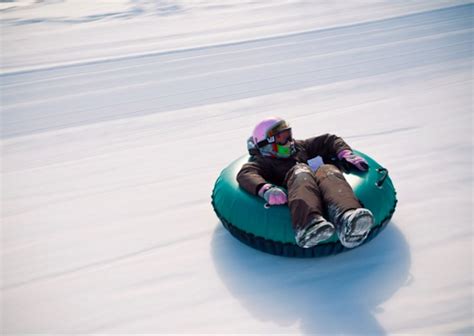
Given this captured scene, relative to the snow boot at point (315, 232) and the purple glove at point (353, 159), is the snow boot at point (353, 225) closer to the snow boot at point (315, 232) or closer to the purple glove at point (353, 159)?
the snow boot at point (315, 232)

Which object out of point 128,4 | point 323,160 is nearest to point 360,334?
point 323,160

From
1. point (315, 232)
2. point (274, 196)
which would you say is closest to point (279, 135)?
point (274, 196)

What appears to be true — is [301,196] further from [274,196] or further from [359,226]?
[359,226]

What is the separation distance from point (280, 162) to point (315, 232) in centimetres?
78

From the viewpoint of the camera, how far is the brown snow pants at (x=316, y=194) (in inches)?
99.5

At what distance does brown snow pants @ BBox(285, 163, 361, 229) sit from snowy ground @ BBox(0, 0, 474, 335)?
22.5 inches

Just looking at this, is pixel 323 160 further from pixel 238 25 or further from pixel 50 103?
pixel 238 25

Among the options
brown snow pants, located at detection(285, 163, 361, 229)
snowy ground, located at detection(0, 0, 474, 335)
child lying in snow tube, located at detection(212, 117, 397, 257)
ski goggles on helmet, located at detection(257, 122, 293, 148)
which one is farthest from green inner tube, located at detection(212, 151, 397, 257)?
ski goggles on helmet, located at detection(257, 122, 293, 148)

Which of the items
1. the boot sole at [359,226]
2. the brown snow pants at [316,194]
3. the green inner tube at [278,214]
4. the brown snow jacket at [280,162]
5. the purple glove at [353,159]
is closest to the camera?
the boot sole at [359,226]

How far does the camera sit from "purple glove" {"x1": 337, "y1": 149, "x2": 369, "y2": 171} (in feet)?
9.96

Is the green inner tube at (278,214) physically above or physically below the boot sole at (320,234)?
below

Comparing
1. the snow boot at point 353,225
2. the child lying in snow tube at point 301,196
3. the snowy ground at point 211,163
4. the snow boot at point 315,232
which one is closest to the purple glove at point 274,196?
the child lying in snow tube at point 301,196

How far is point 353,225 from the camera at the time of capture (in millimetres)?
2416

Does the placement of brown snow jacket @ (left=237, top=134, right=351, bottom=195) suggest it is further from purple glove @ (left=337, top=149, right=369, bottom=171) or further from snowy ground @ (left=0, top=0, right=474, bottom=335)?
snowy ground @ (left=0, top=0, right=474, bottom=335)
